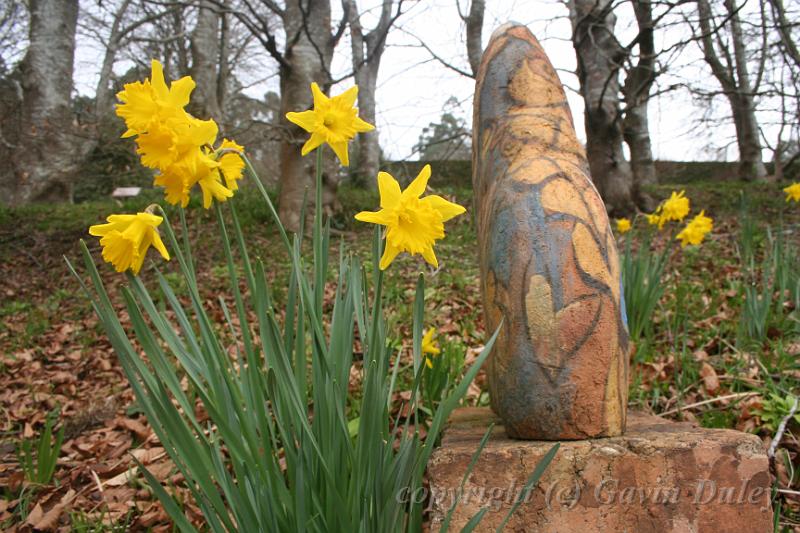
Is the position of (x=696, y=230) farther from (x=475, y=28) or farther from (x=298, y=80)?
(x=475, y=28)

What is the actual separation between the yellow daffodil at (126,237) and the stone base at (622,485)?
28.3 inches

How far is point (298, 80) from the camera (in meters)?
5.73

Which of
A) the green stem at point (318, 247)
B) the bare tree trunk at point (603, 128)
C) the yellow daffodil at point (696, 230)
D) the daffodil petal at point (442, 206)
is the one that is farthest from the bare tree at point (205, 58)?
the daffodil petal at point (442, 206)

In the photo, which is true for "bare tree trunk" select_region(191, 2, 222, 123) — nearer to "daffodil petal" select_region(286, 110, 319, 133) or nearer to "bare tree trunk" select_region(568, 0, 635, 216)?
"bare tree trunk" select_region(568, 0, 635, 216)

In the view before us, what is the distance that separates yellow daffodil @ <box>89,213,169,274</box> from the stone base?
2.35 feet

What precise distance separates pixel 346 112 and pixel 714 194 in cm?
738

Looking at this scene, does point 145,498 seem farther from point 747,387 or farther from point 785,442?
point 747,387

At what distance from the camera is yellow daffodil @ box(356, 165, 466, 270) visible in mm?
1011

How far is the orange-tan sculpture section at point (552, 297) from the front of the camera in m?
1.23

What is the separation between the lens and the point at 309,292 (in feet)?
3.75

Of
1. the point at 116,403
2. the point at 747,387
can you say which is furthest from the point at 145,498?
the point at 747,387

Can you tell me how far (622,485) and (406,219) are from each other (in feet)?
2.25

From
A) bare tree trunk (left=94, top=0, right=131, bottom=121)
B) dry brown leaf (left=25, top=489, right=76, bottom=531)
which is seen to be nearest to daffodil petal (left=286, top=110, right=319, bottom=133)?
dry brown leaf (left=25, top=489, right=76, bottom=531)

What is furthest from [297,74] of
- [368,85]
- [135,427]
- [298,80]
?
[368,85]
